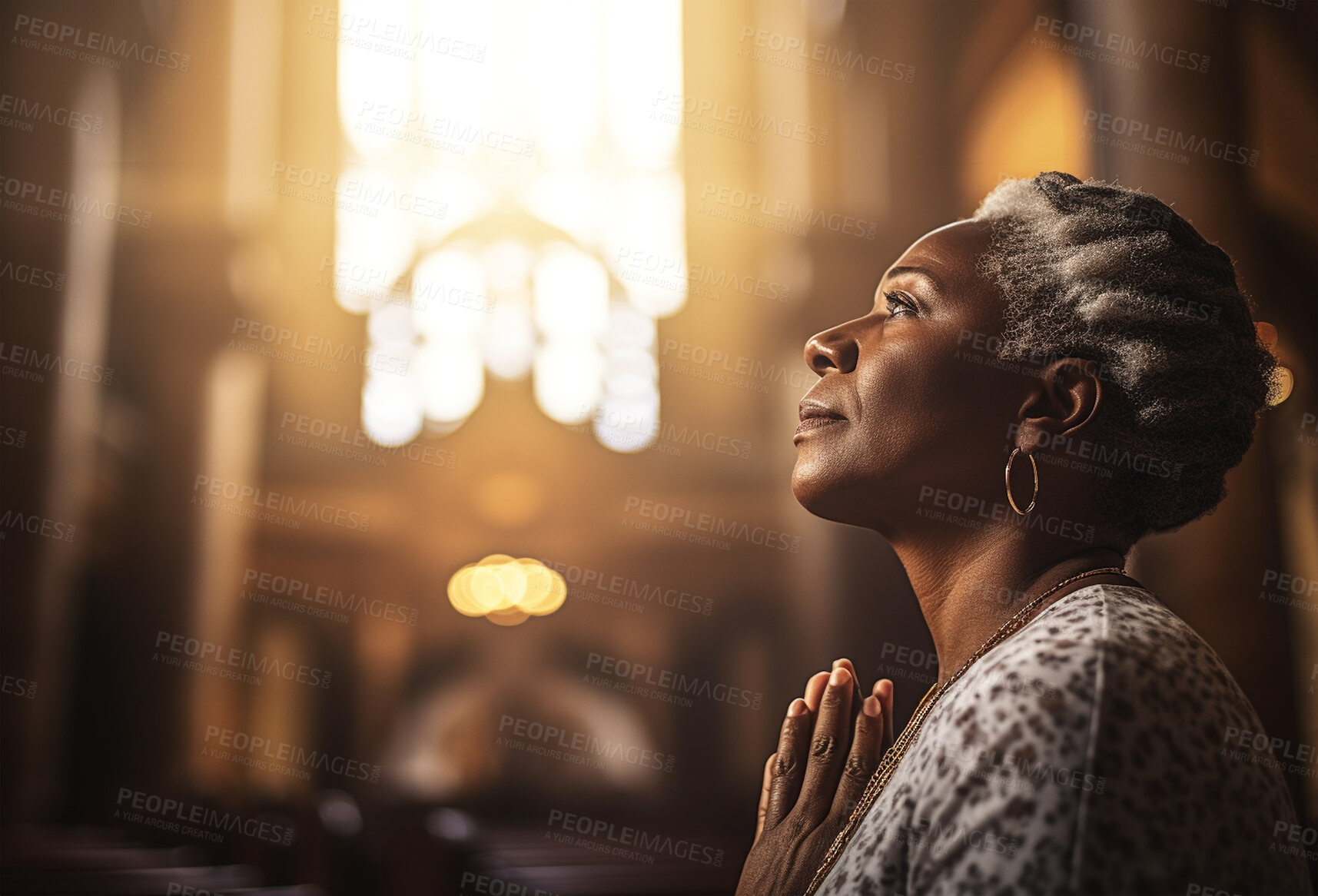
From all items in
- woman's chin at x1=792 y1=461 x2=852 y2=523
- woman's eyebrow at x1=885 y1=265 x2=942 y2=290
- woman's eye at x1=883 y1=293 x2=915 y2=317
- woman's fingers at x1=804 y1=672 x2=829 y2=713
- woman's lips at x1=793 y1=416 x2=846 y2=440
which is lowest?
woman's fingers at x1=804 y1=672 x2=829 y2=713

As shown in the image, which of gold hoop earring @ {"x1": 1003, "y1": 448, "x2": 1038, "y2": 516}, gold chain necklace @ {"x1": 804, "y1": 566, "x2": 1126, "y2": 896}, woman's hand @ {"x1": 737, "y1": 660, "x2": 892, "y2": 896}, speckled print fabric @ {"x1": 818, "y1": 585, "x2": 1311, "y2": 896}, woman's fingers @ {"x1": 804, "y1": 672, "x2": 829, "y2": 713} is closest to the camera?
speckled print fabric @ {"x1": 818, "y1": 585, "x2": 1311, "y2": 896}

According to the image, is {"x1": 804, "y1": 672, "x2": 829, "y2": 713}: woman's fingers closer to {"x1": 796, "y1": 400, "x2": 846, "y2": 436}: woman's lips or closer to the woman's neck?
the woman's neck

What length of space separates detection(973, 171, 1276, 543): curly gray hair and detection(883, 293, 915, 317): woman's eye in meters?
0.14

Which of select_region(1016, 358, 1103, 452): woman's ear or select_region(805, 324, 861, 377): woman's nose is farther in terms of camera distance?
select_region(805, 324, 861, 377): woman's nose

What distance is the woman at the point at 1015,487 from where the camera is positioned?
3.47ft

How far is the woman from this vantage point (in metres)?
1.06

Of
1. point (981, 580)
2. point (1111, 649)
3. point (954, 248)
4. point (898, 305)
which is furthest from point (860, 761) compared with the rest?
point (954, 248)

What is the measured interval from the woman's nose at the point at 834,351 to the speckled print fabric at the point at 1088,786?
0.59 m

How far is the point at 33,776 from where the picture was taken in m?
6.80

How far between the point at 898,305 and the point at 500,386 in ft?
43.3

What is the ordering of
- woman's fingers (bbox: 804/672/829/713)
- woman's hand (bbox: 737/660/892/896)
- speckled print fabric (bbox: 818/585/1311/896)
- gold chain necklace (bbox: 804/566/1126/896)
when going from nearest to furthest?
speckled print fabric (bbox: 818/585/1311/896) → gold chain necklace (bbox: 804/566/1126/896) → woman's hand (bbox: 737/660/892/896) → woman's fingers (bbox: 804/672/829/713)

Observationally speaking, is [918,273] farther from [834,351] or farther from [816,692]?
[816,692]

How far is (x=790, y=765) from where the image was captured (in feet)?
5.39

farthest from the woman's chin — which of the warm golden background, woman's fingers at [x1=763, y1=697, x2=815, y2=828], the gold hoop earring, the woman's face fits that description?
the warm golden background
